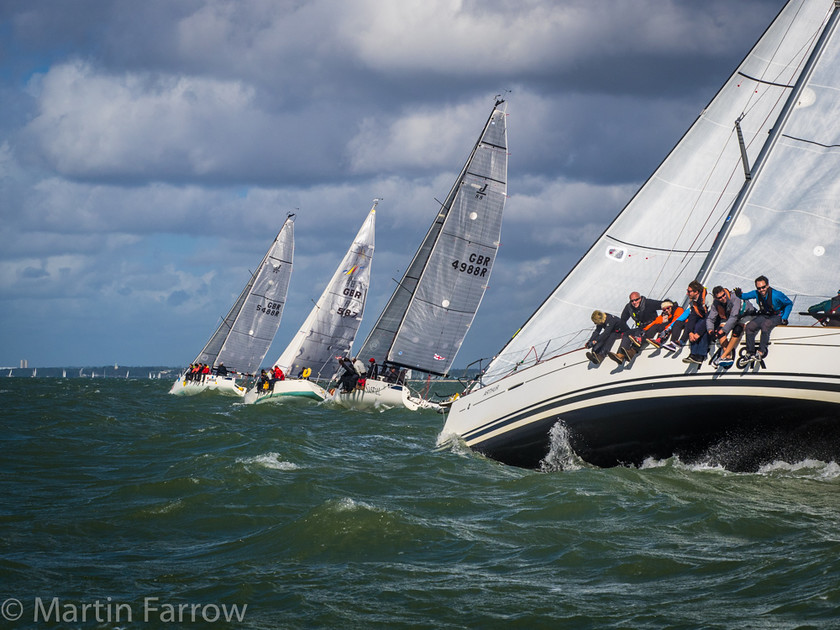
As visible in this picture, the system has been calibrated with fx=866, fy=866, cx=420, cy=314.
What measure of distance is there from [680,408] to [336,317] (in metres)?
34.9

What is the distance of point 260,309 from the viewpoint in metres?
52.0

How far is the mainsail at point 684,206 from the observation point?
50.9 ft

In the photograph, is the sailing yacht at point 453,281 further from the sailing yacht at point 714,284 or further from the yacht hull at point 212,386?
the sailing yacht at point 714,284

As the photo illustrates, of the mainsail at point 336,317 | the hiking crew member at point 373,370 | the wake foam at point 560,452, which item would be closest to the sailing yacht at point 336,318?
the mainsail at point 336,317

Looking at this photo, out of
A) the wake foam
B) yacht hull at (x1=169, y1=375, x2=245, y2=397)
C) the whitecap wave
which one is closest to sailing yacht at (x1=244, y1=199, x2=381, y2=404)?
yacht hull at (x1=169, y1=375, x2=245, y2=397)

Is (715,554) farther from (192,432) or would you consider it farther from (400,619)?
(192,432)

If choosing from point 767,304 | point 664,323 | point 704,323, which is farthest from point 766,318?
point 664,323

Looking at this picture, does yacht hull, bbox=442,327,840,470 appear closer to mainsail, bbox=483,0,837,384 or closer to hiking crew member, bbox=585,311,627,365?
hiking crew member, bbox=585,311,627,365

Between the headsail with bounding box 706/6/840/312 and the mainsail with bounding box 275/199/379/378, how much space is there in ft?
111

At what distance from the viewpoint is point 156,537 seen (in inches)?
412

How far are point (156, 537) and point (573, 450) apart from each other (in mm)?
6705

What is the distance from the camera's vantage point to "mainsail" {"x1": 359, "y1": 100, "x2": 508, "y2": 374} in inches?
1304

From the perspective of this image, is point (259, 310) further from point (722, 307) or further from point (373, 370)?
point (722, 307)

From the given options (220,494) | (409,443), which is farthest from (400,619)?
A: (409,443)
